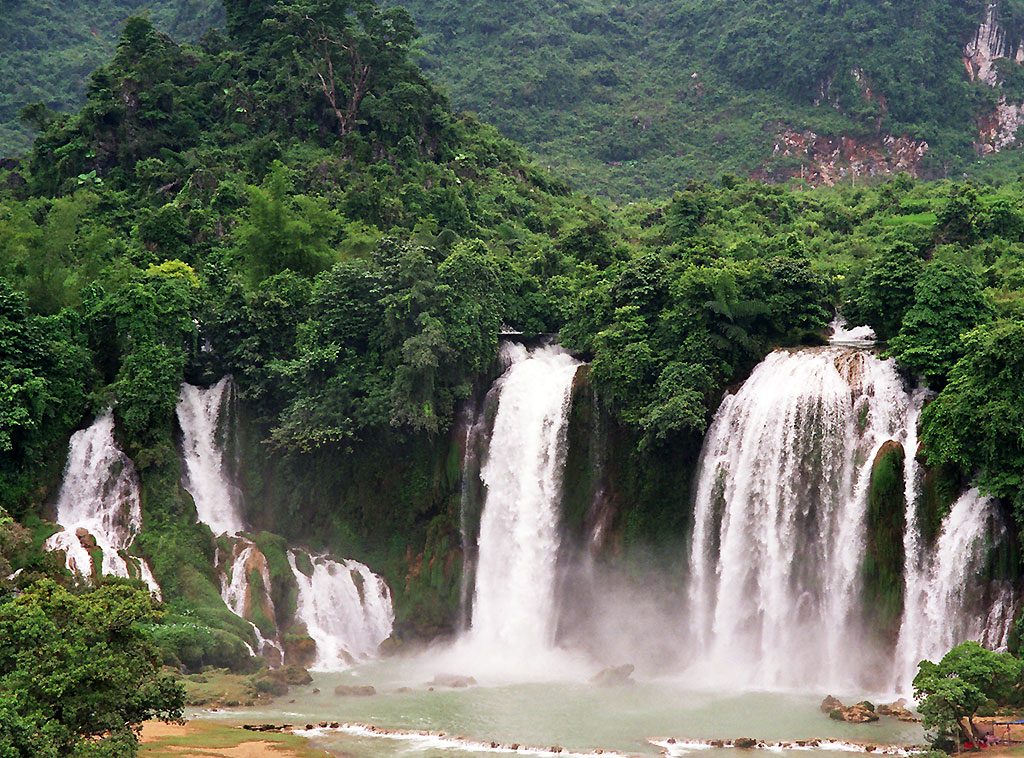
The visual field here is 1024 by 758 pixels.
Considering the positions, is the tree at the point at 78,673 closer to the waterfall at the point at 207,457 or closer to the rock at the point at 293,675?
the rock at the point at 293,675

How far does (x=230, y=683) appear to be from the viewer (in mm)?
37594

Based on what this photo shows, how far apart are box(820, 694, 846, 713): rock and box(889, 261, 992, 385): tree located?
879cm

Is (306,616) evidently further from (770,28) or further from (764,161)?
(770,28)

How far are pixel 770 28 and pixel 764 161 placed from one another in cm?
1305

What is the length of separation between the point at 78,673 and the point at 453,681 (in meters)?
16.1

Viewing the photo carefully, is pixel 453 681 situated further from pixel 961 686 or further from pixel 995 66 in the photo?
pixel 995 66

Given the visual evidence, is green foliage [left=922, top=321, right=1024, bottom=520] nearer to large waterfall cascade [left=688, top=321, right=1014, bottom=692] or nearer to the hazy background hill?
large waterfall cascade [left=688, top=321, right=1014, bottom=692]

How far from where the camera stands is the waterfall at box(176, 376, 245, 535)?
45.5 metres

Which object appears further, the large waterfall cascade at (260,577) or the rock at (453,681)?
the large waterfall cascade at (260,577)

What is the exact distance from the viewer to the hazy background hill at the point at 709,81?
275ft

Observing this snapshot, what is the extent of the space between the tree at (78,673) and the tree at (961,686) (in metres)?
14.1

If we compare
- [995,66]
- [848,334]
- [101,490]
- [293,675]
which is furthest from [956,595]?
[995,66]

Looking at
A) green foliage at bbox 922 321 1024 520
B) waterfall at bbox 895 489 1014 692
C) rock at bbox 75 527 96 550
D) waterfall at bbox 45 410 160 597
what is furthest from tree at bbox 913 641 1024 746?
waterfall at bbox 45 410 160 597

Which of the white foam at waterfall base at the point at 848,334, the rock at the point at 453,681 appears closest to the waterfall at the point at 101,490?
the rock at the point at 453,681
